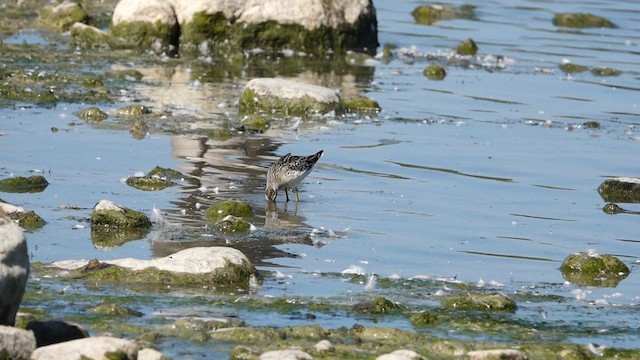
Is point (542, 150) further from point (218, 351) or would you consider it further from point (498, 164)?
point (218, 351)

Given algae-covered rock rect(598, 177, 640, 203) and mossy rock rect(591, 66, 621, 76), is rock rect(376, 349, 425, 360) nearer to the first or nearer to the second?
algae-covered rock rect(598, 177, 640, 203)

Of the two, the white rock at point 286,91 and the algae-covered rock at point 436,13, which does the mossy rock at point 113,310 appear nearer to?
the white rock at point 286,91

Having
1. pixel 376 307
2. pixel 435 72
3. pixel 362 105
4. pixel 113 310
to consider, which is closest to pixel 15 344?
pixel 113 310

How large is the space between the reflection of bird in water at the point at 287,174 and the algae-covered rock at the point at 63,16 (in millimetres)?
15173

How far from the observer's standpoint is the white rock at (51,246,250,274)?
1253 centimetres

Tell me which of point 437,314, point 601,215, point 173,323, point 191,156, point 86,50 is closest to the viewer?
point 173,323

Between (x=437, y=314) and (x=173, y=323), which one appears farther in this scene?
(x=437, y=314)

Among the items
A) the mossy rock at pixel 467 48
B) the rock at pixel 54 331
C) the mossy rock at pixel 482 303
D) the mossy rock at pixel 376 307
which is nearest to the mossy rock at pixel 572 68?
the mossy rock at pixel 467 48

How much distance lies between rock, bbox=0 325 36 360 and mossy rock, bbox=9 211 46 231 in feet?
18.3

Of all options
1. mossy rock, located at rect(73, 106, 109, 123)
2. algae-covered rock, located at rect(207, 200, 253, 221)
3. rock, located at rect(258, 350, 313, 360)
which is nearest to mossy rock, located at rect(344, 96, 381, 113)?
mossy rock, located at rect(73, 106, 109, 123)

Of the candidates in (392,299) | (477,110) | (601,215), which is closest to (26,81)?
(477,110)

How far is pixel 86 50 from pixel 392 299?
688 inches

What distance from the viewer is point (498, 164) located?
20156 millimetres

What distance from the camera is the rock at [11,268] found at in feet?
31.2
